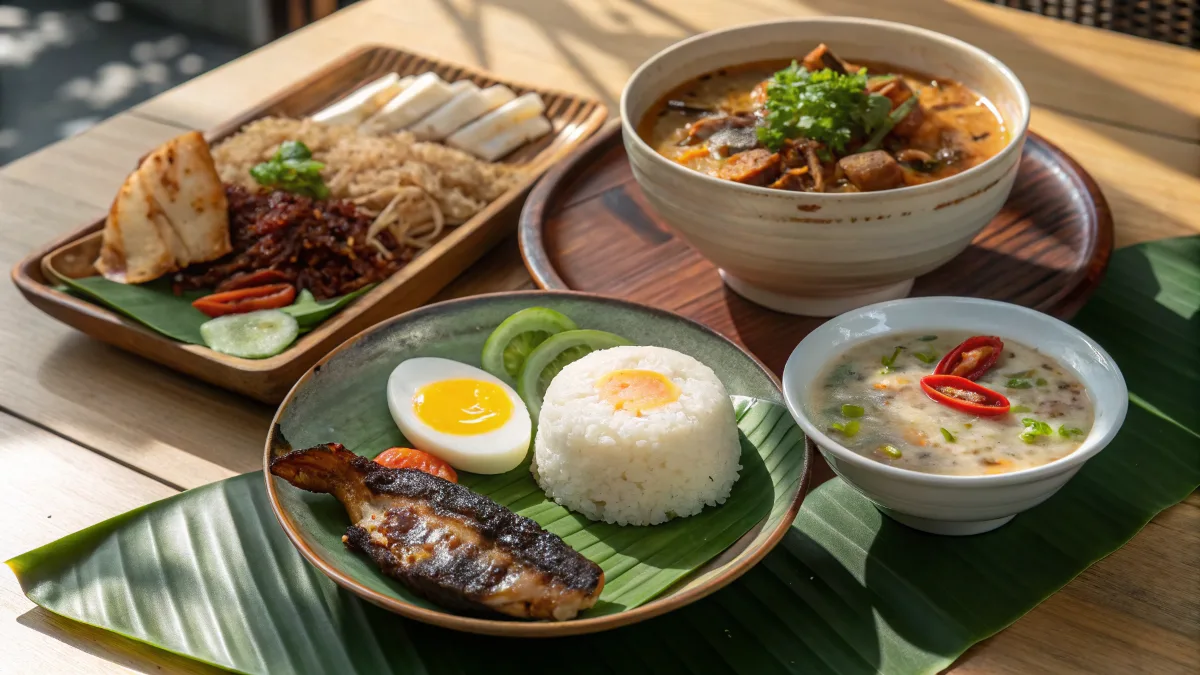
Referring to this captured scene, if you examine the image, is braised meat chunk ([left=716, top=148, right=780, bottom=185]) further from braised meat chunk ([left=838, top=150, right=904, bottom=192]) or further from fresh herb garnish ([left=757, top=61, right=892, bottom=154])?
braised meat chunk ([left=838, top=150, right=904, bottom=192])

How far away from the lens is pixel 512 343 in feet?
6.79

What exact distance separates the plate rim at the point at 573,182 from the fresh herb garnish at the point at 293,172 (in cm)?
54

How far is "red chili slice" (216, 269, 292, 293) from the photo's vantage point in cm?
243

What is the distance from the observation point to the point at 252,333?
2.22 m

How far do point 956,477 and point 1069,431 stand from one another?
9.8 inches

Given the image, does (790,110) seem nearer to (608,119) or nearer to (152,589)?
(608,119)

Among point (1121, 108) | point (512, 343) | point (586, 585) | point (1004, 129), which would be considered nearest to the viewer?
point (586, 585)

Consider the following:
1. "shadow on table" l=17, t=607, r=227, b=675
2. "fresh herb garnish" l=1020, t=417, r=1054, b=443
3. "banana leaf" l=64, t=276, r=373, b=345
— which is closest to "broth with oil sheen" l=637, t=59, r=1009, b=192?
"fresh herb garnish" l=1020, t=417, r=1054, b=443

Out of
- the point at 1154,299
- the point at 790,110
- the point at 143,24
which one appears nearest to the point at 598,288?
the point at 790,110

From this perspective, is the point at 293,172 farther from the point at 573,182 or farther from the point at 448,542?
the point at 448,542

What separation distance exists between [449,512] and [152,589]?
0.50m

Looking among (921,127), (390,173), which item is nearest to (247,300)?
(390,173)

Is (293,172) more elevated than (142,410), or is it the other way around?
(293,172)

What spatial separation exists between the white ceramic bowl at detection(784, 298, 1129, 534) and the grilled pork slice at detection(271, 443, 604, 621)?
1.46 ft
